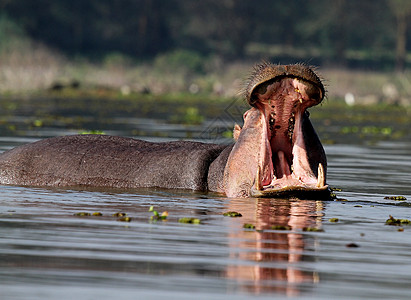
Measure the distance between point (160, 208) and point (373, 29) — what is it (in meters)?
72.8

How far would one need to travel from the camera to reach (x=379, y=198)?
11.1 metres

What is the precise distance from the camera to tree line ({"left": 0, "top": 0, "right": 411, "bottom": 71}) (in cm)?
6781

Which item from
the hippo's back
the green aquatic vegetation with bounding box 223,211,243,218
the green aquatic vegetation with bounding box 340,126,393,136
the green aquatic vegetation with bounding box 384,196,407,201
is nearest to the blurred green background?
the green aquatic vegetation with bounding box 340,126,393,136

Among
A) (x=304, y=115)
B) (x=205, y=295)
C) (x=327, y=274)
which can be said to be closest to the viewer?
(x=205, y=295)

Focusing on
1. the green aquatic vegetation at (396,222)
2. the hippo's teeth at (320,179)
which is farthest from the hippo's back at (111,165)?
the green aquatic vegetation at (396,222)

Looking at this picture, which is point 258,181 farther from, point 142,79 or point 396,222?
point 142,79

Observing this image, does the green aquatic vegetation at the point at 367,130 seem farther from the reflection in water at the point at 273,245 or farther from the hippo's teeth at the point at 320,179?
the hippo's teeth at the point at 320,179

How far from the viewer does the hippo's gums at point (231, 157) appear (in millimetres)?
9641

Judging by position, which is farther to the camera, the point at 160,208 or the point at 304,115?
the point at 304,115

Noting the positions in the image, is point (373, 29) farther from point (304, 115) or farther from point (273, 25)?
point (304, 115)

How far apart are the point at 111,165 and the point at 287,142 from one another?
2.07 m

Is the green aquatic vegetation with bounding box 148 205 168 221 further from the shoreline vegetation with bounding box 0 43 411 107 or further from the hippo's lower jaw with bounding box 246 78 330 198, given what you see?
the shoreline vegetation with bounding box 0 43 411 107

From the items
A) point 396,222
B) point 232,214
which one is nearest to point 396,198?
point 396,222

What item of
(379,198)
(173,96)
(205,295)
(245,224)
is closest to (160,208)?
(245,224)
